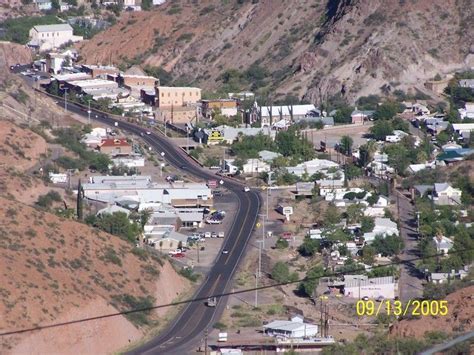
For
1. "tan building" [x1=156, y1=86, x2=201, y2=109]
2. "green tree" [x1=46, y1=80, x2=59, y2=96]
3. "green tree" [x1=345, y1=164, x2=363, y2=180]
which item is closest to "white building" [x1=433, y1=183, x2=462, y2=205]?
"green tree" [x1=345, y1=164, x2=363, y2=180]

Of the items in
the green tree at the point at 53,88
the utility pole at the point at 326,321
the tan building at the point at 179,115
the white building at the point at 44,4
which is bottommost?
the utility pole at the point at 326,321

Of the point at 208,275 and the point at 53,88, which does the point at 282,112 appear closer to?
the point at 53,88

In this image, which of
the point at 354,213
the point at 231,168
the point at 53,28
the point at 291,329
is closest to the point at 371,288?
the point at 291,329

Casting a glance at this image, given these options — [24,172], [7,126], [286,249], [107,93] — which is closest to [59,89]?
[107,93]

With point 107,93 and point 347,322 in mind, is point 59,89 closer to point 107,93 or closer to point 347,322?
point 107,93

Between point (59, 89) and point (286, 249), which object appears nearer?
point (286, 249)

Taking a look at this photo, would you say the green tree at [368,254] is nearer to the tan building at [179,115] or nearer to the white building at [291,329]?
the white building at [291,329]

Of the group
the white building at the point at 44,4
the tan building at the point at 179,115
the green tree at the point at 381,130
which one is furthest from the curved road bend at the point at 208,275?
the white building at the point at 44,4
